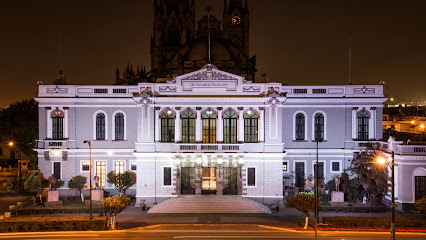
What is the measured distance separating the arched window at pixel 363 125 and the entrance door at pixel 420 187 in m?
8.22

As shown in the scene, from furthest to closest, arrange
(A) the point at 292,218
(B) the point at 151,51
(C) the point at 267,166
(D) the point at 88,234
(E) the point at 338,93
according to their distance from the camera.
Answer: (B) the point at 151,51
(E) the point at 338,93
(C) the point at 267,166
(A) the point at 292,218
(D) the point at 88,234

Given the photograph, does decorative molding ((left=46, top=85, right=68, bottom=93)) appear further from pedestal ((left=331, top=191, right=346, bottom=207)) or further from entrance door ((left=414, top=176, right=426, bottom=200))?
entrance door ((left=414, top=176, right=426, bottom=200))

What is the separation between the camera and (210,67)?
44656 mm

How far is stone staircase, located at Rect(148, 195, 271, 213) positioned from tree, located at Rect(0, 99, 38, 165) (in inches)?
934

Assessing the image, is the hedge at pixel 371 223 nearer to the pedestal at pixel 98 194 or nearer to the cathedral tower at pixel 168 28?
the pedestal at pixel 98 194

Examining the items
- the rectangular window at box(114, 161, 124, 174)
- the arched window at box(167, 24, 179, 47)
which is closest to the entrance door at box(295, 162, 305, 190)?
the rectangular window at box(114, 161, 124, 174)

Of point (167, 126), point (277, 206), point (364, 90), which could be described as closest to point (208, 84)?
point (167, 126)

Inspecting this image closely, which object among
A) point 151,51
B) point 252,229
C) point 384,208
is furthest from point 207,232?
point 151,51

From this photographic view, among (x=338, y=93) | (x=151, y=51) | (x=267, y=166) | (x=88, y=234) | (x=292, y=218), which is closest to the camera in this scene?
(x=88, y=234)

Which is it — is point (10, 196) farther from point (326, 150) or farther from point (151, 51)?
point (151, 51)

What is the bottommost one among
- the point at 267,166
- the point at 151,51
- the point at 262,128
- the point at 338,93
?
the point at 267,166

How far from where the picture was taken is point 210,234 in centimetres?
3272

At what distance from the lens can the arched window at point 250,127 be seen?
147 ft

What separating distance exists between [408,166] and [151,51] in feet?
200
